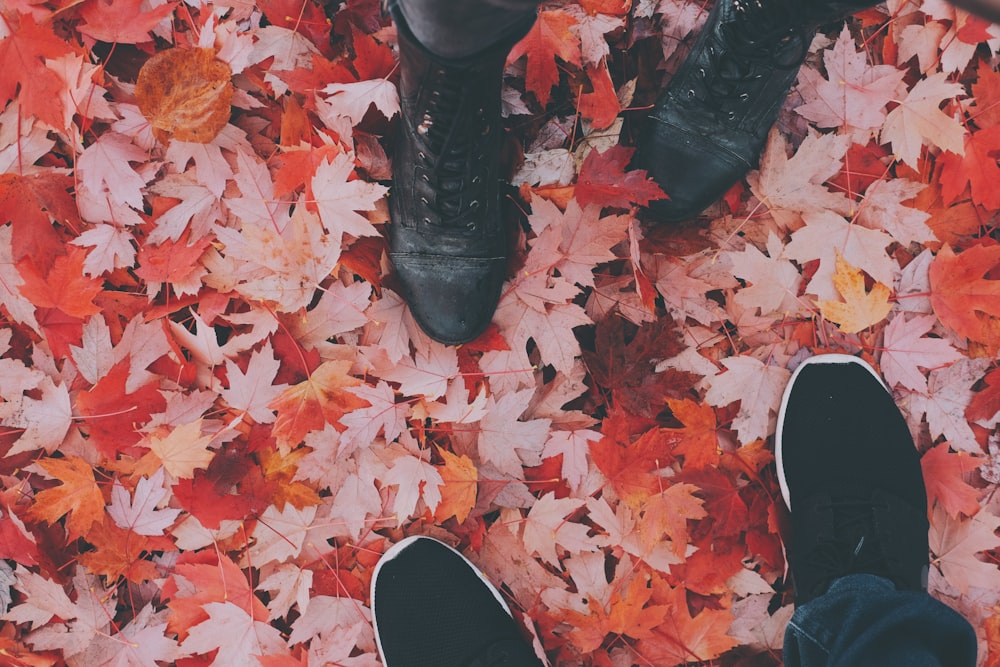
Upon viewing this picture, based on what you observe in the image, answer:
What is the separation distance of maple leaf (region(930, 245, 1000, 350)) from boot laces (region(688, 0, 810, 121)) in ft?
1.85

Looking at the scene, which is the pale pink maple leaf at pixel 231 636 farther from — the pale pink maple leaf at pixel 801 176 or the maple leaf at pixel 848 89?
the maple leaf at pixel 848 89

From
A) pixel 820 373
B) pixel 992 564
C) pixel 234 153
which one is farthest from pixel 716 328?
pixel 234 153

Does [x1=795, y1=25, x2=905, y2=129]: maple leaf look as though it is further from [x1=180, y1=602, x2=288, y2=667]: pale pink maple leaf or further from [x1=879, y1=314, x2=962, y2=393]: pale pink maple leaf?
[x1=180, y1=602, x2=288, y2=667]: pale pink maple leaf

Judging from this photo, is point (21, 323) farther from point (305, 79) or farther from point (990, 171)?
point (990, 171)

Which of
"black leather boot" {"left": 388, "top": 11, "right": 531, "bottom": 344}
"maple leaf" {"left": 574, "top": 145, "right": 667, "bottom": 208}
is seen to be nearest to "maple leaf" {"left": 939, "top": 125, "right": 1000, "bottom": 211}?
"maple leaf" {"left": 574, "top": 145, "right": 667, "bottom": 208}

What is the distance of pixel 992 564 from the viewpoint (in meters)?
1.34

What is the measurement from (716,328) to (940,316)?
1.58ft

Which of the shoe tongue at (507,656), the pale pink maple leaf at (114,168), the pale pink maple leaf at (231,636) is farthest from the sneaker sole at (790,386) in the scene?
the pale pink maple leaf at (114,168)

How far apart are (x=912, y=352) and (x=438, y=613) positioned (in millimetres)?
1226

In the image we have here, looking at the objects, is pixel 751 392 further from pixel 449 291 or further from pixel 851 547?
pixel 449 291

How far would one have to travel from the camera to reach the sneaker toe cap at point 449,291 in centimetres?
125

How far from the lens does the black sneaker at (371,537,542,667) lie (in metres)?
1.37

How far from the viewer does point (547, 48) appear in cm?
126

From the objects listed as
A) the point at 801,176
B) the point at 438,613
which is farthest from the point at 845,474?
the point at 438,613
